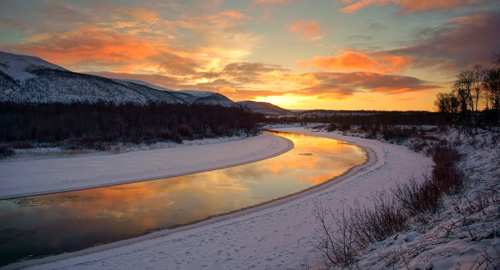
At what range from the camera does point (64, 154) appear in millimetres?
24688

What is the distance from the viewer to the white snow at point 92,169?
1475cm

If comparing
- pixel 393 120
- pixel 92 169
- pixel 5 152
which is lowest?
pixel 92 169

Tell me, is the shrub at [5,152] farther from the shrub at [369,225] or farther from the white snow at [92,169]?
the shrub at [369,225]

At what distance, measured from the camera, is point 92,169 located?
1866 cm

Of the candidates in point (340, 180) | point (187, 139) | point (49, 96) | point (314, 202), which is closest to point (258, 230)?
point (314, 202)

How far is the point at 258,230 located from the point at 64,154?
23.2m

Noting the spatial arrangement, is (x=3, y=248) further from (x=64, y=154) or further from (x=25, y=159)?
(x=64, y=154)

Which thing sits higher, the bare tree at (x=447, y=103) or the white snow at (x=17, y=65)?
the white snow at (x=17, y=65)

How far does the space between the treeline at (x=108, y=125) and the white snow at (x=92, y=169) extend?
877 cm

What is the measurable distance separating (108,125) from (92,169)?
20265mm

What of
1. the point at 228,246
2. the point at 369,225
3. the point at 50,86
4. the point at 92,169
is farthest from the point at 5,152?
the point at 50,86

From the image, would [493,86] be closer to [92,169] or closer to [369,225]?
[369,225]

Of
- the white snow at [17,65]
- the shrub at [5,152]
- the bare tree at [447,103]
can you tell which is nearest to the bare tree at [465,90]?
the bare tree at [447,103]

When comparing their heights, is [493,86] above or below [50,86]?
below
